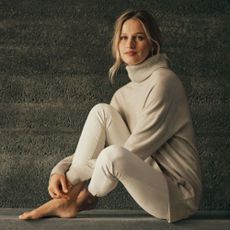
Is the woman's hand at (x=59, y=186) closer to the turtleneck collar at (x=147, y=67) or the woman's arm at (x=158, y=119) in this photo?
the woman's arm at (x=158, y=119)

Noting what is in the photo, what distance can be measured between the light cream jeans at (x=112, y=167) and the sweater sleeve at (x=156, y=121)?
0.07m

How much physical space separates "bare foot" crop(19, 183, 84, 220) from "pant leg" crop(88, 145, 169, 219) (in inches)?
4.7

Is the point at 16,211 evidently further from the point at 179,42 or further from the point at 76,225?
the point at 179,42

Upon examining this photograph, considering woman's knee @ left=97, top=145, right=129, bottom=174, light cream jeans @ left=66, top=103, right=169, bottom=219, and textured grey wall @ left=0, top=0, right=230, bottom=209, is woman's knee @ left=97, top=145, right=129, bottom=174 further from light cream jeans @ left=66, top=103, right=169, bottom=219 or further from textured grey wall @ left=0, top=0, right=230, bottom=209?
textured grey wall @ left=0, top=0, right=230, bottom=209

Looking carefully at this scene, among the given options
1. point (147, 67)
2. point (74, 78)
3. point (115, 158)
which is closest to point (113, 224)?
point (115, 158)

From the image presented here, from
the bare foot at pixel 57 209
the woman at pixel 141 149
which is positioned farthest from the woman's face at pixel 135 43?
the bare foot at pixel 57 209

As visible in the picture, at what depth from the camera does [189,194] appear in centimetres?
212

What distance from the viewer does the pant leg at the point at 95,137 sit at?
2.13 m

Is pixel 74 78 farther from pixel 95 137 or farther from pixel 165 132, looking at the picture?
pixel 165 132

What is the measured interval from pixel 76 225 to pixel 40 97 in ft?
4.32

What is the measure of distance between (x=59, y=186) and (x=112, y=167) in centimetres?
25

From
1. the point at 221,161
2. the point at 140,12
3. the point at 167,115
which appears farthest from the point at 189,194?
the point at 221,161

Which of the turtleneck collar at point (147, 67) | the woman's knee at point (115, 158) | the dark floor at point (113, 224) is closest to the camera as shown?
the woman's knee at point (115, 158)

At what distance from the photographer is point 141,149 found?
2072mm
